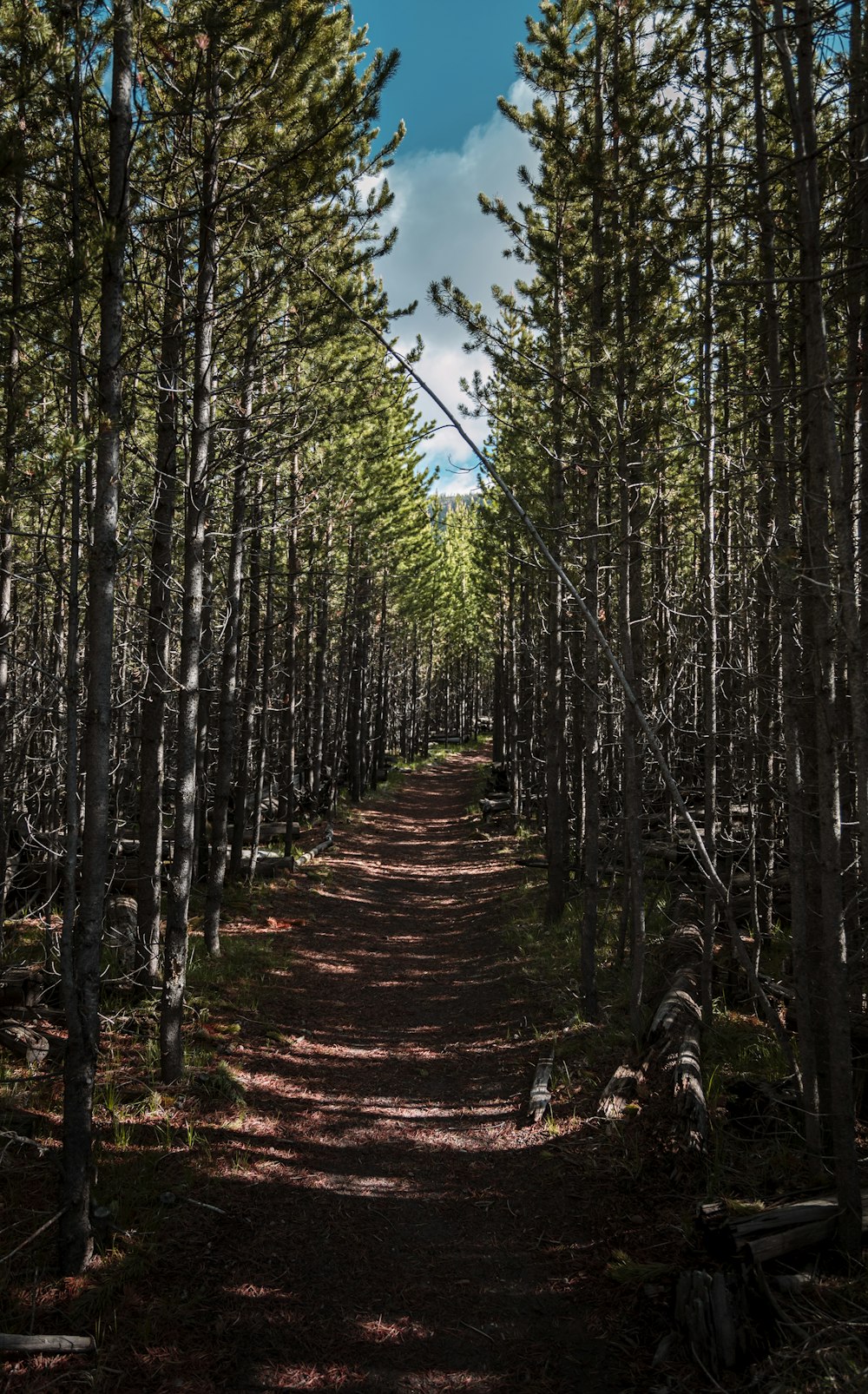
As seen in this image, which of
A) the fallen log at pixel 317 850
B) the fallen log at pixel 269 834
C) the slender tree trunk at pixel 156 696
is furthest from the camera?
the fallen log at pixel 269 834

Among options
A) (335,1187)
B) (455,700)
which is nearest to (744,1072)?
(335,1187)

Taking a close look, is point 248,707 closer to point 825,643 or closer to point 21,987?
point 21,987

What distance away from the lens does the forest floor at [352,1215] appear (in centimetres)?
344

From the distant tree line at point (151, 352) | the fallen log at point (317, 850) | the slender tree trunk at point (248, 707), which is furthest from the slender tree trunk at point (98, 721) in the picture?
the fallen log at point (317, 850)

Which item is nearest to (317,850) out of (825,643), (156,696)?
(156,696)

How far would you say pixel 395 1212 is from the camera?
469cm

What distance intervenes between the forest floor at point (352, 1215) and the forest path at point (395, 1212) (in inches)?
0.6

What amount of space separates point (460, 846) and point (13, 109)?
15.0 meters

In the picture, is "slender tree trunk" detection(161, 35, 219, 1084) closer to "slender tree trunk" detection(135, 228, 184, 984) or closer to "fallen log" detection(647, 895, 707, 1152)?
"slender tree trunk" detection(135, 228, 184, 984)

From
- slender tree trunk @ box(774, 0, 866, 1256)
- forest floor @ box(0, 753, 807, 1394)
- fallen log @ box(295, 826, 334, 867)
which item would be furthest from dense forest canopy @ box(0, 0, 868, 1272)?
fallen log @ box(295, 826, 334, 867)

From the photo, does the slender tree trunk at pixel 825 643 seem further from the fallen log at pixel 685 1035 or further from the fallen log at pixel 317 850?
the fallen log at pixel 317 850

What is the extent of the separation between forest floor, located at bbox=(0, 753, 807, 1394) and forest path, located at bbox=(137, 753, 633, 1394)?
15 millimetres

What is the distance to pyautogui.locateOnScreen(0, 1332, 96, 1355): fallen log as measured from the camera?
314 cm

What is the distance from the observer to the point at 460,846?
17.9m
